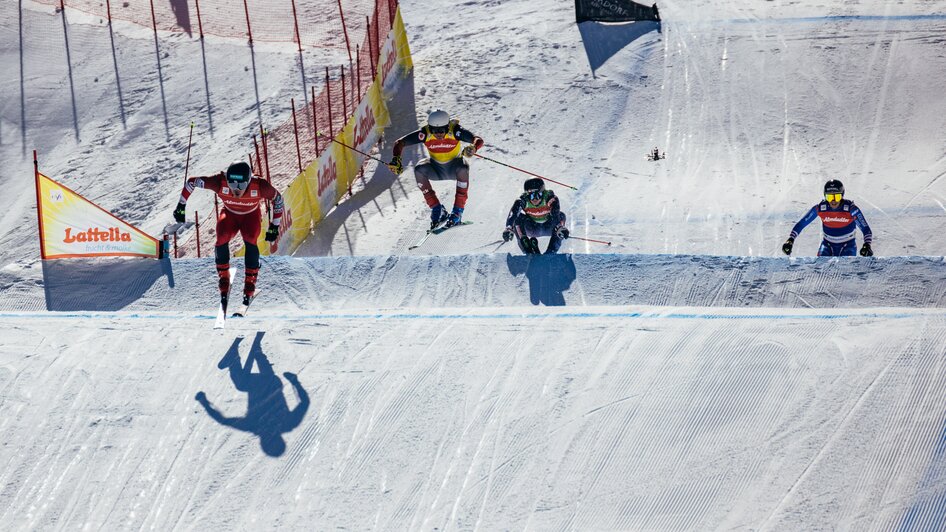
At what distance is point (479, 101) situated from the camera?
18812 mm

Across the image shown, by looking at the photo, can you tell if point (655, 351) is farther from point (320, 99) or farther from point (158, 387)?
point (320, 99)

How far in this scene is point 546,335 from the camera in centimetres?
1083

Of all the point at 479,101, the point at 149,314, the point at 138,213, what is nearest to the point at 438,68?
the point at 479,101

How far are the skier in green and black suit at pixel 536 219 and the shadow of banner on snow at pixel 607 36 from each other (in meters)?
7.16

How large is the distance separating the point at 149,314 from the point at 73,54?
1112 cm

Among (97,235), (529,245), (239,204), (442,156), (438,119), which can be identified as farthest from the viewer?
(442,156)

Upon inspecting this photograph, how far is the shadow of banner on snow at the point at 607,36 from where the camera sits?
1978 cm

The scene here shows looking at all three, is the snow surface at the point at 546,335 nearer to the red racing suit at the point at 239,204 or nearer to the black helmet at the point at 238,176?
the red racing suit at the point at 239,204

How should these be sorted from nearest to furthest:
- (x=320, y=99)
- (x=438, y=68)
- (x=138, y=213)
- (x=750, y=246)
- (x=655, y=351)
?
(x=655, y=351)
(x=750, y=246)
(x=138, y=213)
(x=320, y=99)
(x=438, y=68)

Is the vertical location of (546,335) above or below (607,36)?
below

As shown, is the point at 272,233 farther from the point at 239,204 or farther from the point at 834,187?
the point at 834,187

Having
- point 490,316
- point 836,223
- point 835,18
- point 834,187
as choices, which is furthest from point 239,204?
point 835,18

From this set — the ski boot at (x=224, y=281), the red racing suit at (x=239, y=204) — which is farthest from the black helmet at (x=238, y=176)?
the ski boot at (x=224, y=281)

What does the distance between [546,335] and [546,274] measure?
1.52 metres
